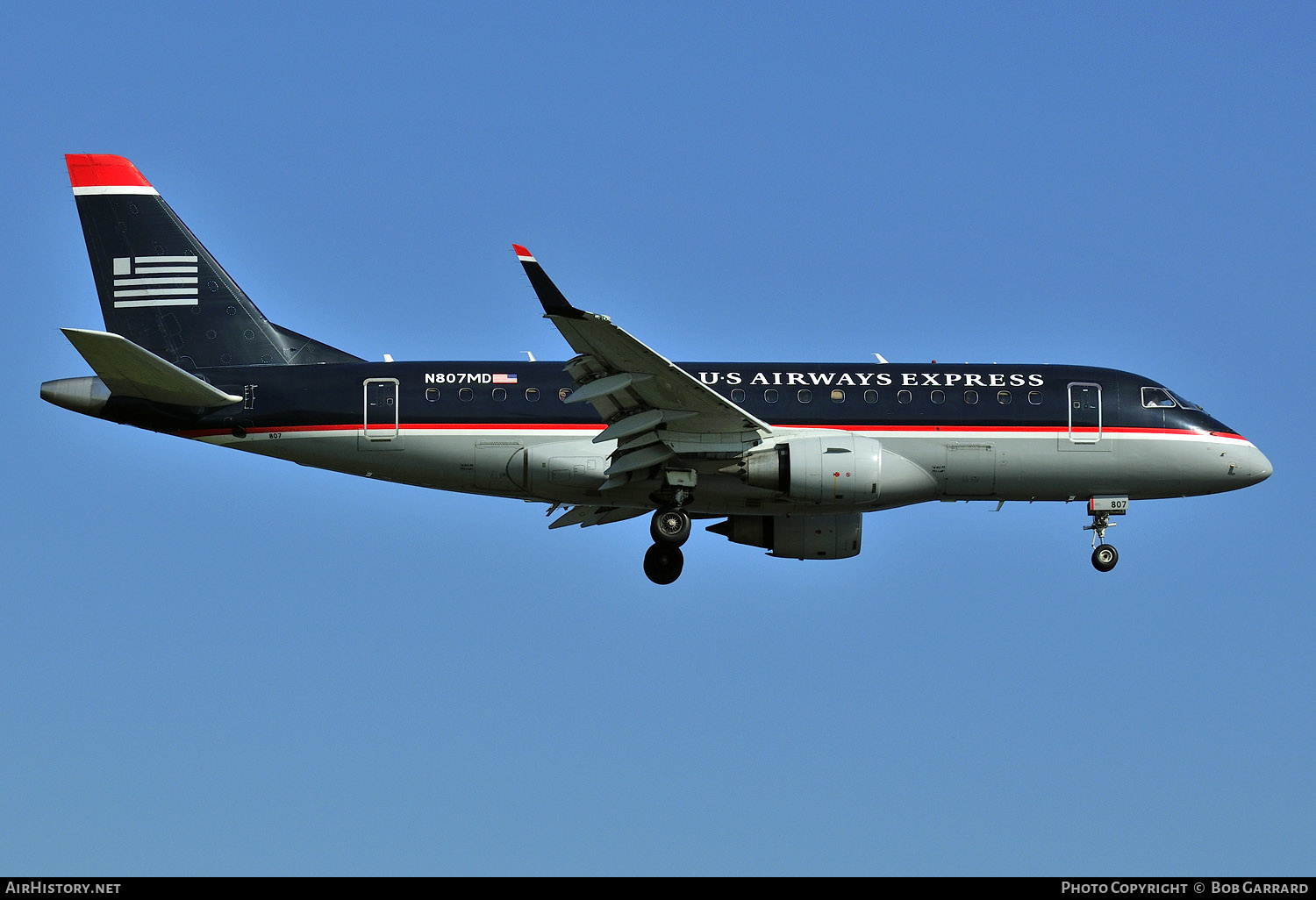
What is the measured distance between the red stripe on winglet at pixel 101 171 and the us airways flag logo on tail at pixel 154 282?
2006 mm

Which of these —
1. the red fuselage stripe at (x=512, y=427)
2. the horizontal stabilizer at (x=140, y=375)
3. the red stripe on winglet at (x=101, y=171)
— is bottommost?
the red fuselage stripe at (x=512, y=427)

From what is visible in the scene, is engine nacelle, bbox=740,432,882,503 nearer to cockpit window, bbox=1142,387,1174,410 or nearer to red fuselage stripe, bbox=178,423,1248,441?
red fuselage stripe, bbox=178,423,1248,441

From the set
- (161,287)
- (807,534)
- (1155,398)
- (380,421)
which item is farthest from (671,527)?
(161,287)

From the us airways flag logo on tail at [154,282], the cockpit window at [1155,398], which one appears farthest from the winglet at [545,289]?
the cockpit window at [1155,398]

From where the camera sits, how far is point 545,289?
34.1m

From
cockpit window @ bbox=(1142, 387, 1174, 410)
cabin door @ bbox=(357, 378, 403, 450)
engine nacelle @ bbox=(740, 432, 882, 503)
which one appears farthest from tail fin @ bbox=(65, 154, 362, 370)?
cockpit window @ bbox=(1142, 387, 1174, 410)

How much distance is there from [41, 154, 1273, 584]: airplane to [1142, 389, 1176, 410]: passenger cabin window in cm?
6

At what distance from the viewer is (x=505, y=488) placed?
39.8 meters

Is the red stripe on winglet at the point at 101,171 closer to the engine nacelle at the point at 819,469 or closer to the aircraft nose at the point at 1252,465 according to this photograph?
the engine nacelle at the point at 819,469

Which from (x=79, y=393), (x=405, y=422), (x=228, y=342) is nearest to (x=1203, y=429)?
(x=405, y=422)

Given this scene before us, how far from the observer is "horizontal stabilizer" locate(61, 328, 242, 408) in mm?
36750

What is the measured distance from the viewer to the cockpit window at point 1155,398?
41156 mm

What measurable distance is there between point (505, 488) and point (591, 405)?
2.84 m
